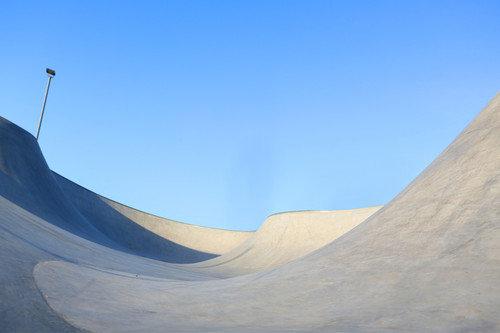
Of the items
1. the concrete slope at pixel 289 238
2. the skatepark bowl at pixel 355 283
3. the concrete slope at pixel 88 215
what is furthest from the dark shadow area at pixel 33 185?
the concrete slope at pixel 289 238

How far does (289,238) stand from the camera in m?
17.7

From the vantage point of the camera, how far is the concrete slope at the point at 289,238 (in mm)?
16031

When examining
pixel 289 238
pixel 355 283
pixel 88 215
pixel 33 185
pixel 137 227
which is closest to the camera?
pixel 355 283

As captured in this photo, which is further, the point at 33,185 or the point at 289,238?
the point at 289,238

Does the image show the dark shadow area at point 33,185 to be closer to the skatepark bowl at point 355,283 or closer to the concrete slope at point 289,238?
the skatepark bowl at point 355,283

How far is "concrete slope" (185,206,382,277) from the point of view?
16031 millimetres

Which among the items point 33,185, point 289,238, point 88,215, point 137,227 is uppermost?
point 33,185

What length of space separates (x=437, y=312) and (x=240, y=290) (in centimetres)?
233

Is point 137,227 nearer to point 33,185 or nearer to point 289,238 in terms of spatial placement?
point 289,238

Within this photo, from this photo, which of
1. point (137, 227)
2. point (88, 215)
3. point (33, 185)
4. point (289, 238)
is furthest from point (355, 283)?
point (137, 227)

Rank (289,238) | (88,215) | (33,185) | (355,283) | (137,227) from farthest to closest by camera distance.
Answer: (137,227) → (88,215) → (289,238) → (33,185) → (355,283)

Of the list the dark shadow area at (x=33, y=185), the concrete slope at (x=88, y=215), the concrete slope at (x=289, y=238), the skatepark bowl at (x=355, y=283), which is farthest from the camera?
the concrete slope at (x=289, y=238)

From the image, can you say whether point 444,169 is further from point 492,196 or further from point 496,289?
point 496,289

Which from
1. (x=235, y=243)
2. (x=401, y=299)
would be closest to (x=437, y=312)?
(x=401, y=299)
